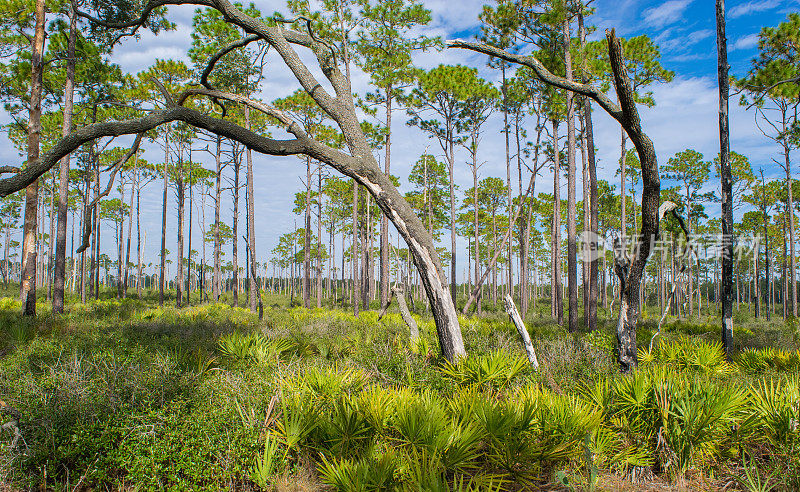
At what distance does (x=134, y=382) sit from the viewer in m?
4.80

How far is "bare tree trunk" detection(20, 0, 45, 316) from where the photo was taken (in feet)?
37.0

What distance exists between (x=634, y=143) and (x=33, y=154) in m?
14.7

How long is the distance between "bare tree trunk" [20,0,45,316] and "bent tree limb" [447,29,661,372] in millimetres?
12664

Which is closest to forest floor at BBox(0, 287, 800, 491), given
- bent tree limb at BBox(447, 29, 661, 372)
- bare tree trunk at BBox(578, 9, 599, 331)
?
bent tree limb at BBox(447, 29, 661, 372)

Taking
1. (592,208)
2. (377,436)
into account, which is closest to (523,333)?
(377,436)

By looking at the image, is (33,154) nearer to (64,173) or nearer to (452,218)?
(64,173)

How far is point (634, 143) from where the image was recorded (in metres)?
5.47

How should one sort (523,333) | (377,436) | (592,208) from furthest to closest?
1. (592,208)
2. (523,333)
3. (377,436)


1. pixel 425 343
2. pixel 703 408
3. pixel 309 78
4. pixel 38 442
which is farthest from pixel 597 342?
pixel 38 442

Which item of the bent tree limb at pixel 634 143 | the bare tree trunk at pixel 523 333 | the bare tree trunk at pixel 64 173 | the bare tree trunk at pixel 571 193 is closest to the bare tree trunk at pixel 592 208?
the bare tree trunk at pixel 571 193

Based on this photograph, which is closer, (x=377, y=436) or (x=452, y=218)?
(x=377, y=436)

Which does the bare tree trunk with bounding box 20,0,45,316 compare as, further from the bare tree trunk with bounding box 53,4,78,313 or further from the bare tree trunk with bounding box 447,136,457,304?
the bare tree trunk with bounding box 447,136,457,304

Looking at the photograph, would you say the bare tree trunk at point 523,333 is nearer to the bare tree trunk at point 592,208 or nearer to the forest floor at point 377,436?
the forest floor at point 377,436

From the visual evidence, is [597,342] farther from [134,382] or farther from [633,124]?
[134,382]
